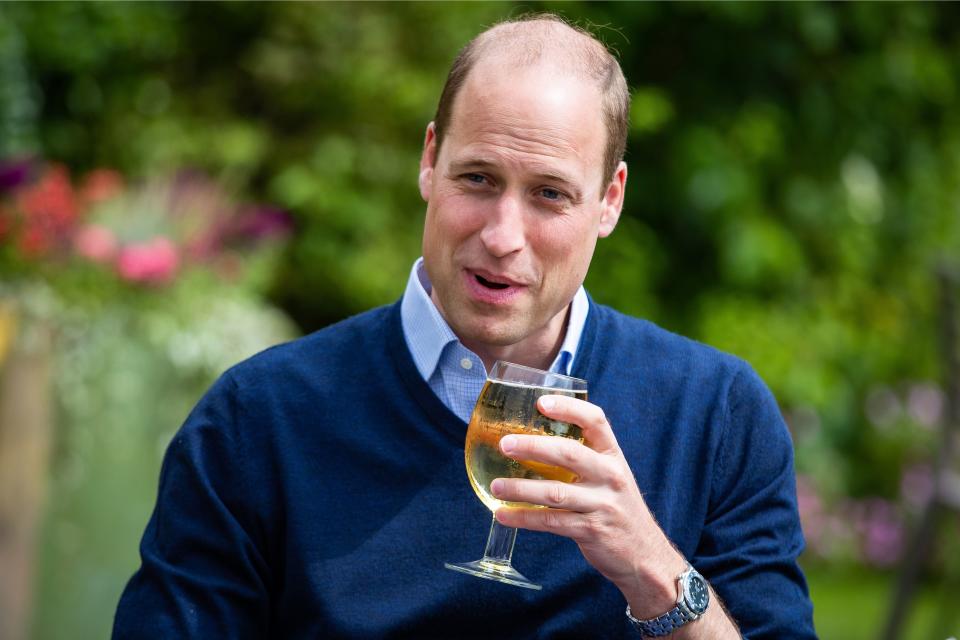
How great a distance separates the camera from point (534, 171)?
211 centimetres

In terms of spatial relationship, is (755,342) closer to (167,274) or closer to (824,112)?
(824,112)

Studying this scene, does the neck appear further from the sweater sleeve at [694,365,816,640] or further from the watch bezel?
the watch bezel

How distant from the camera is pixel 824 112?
5953 millimetres

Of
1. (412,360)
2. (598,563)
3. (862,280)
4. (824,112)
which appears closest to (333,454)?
(412,360)

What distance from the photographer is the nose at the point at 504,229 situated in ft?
6.88

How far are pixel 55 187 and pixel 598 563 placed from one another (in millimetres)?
3119

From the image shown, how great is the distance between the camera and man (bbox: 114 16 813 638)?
2.12 m

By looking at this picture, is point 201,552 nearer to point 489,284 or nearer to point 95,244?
point 489,284

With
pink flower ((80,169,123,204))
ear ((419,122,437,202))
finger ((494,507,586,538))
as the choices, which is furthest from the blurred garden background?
finger ((494,507,586,538))

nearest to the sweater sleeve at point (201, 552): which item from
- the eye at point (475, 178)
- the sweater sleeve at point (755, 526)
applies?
the eye at point (475, 178)

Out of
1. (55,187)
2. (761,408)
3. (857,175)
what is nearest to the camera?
(761,408)

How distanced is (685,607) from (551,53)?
958 mm

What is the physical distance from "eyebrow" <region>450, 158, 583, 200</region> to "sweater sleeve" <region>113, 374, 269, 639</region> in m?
0.60

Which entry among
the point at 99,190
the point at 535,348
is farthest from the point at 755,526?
Answer: the point at 99,190
